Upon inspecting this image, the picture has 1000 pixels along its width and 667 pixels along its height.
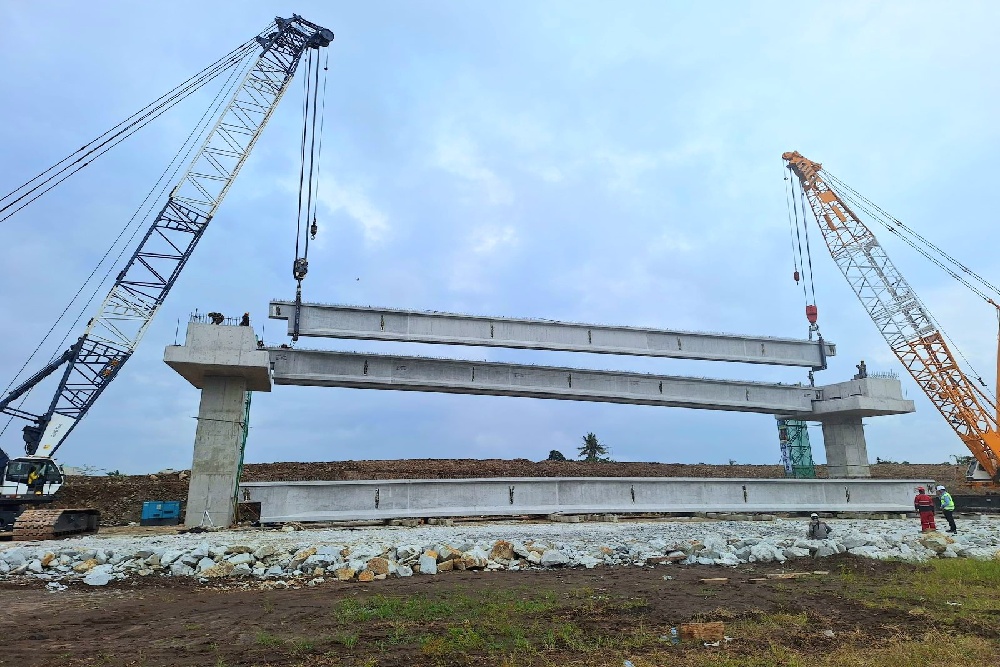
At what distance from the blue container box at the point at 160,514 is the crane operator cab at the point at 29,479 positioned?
4186 mm

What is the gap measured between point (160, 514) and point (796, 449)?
2802cm

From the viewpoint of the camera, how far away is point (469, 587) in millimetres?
8953

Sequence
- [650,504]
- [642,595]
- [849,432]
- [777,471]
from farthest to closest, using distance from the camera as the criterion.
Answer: [777,471]
[849,432]
[650,504]
[642,595]

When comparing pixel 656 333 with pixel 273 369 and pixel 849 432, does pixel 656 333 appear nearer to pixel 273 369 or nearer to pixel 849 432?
pixel 849 432

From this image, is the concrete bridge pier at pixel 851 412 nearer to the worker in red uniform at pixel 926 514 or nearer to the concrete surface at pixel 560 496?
the concrete surface at pixel 560 496

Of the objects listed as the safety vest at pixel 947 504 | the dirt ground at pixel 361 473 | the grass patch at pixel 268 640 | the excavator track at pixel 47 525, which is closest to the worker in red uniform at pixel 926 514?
the safety vest at pixel 947 504

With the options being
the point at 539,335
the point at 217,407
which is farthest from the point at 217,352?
the point at 539,335

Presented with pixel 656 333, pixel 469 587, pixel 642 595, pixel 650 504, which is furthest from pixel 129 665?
pixel 656 333

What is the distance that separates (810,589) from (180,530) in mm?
16180

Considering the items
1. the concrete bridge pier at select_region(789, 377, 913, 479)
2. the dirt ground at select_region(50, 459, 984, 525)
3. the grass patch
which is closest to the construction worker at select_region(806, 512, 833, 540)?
the grass patch

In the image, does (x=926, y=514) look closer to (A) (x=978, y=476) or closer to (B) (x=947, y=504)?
(B) (x=947, y=504)

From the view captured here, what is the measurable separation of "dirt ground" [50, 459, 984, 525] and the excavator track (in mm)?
5343

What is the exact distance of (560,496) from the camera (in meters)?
20.0

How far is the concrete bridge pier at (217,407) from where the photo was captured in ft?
57.9
